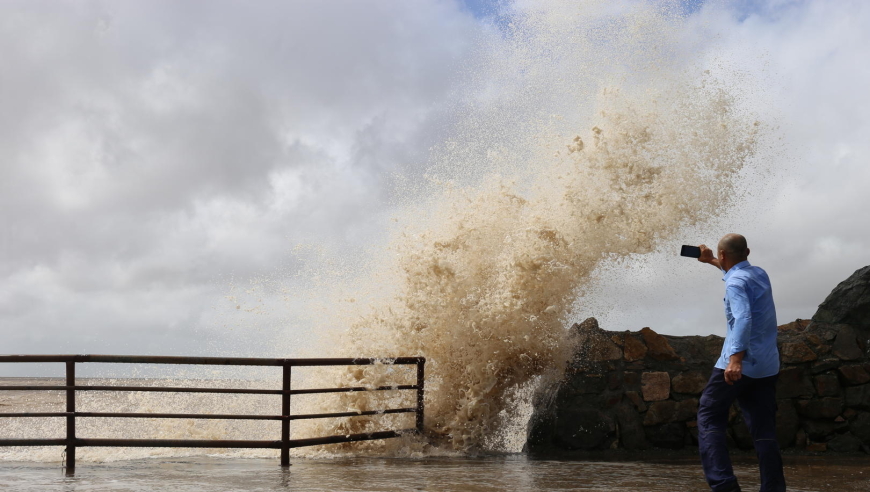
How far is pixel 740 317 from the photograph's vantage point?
4.27 meters

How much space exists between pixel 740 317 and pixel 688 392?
3.35m

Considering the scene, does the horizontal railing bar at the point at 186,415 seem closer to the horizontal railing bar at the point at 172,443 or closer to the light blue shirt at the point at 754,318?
the horizontal railing bar at the point at 172,443

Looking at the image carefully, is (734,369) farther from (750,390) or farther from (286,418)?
(286,418)

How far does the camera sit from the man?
14.3 feet

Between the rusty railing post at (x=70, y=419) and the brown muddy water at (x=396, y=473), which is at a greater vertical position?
A: the rusty railing post at (x=70, y=419)

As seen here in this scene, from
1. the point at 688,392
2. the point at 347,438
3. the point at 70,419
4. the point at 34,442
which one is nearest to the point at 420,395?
the point at 347,438

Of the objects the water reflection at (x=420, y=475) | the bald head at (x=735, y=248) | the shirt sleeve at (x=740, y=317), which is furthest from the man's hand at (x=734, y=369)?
the water reflection at (x=420, y=475)

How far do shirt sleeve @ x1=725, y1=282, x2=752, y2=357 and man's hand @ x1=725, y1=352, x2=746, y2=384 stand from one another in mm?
31

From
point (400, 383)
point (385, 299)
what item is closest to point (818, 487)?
point (400, 383)

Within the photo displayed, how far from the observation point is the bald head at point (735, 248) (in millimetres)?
4594

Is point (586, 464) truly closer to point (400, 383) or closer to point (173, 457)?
point (400, 383)

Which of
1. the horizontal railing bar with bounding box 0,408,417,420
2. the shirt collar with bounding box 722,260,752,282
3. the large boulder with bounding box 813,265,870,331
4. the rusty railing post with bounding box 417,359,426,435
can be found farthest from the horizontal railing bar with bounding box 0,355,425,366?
the large boulder with bounding box 813,265,870,331

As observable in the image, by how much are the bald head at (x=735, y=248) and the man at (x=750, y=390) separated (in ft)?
0.20

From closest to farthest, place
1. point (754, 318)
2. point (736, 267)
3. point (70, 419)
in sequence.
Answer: point (754, 318) < point (736, 267) < point (70, 419)
